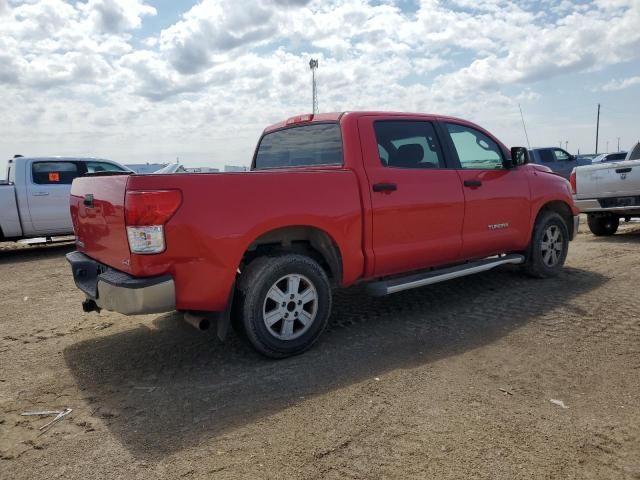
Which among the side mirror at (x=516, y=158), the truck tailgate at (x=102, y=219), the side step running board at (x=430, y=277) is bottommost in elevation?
the side step running board at (x=430, y=277)

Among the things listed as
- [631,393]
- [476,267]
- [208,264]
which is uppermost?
[208,264]

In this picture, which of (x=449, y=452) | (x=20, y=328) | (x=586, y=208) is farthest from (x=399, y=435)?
(x=586, y=208)

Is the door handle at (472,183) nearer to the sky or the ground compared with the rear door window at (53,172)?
nearer to the ground

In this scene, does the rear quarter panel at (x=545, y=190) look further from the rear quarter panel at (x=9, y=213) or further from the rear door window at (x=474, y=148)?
the rear quarter panel at (x=9, y=213)

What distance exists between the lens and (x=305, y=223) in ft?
12.1

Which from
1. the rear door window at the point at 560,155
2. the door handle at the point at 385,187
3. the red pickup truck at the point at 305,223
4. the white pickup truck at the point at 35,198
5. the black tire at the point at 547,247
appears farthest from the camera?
the rear door window at the point at 560,155

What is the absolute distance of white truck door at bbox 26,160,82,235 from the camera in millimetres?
9422

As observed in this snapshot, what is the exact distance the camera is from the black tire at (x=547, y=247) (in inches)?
227

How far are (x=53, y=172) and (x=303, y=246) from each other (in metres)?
7.80

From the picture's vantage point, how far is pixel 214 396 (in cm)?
316

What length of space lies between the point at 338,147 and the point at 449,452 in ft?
8.48

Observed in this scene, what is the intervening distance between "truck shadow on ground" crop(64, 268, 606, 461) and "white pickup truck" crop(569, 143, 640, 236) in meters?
3.75

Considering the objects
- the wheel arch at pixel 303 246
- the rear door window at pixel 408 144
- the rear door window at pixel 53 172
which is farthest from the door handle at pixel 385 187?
the rear door window at pixel 53 172

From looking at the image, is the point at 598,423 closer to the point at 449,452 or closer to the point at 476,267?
the point at 449,452
